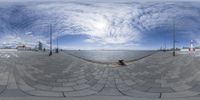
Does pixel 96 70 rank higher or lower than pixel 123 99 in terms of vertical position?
higher

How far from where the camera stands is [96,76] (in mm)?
2803

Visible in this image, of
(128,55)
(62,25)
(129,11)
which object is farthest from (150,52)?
(62,25)

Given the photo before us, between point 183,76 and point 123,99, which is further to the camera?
point 183,76

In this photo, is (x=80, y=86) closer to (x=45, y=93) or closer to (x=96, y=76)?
(x=96, y=76)

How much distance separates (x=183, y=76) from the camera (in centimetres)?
287

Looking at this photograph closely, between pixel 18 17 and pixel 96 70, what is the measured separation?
0.78m

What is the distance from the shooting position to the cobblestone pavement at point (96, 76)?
9.00ft

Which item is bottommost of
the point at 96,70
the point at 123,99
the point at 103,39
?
the point at 123,99

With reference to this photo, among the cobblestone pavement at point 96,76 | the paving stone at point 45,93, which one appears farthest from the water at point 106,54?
the paving stone at point 45,93

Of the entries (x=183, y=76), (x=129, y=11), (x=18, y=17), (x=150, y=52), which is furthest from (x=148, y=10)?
(x=18, y=17)

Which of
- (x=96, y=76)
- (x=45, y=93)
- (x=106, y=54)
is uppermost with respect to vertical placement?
(x=106, y=54)

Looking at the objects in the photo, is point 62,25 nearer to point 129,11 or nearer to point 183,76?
point 129,11

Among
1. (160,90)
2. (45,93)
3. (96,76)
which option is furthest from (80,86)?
(160,90)

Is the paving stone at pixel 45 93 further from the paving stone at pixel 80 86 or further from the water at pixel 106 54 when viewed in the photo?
the water at pixel 106 54
